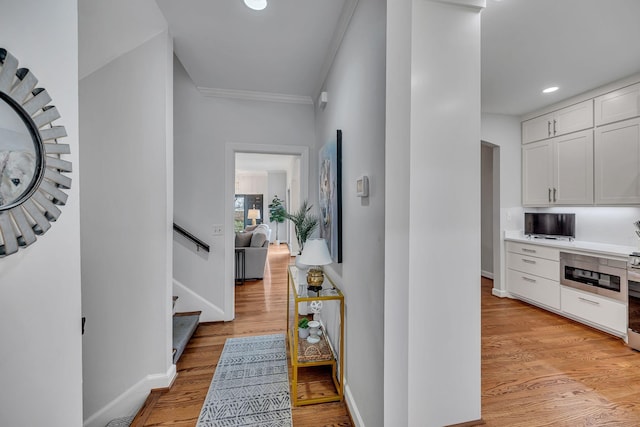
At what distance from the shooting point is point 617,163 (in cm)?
275

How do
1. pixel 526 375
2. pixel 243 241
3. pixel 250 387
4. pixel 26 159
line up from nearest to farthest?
pixel 26 159, pixel 250 387, pixel 526 375, pixel 243 241

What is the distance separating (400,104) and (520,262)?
3524 millimetres

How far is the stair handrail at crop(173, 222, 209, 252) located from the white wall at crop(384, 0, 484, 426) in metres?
2.36

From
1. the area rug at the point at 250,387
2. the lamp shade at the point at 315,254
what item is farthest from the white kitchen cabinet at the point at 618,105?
the area rug at the point at 250,387

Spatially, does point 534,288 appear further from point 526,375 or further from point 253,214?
point 253,214

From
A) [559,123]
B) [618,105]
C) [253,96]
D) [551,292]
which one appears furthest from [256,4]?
[551,292]

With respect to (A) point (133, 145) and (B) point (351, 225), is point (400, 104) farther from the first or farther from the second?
(A) point (133, 145)

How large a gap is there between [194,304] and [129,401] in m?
1.15

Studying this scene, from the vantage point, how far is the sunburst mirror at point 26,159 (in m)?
0.73

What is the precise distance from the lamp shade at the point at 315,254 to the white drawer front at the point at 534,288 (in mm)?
3132

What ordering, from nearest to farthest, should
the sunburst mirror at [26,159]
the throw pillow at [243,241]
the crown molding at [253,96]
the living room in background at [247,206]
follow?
the sunburst mirror at [26,159] < the crown molding at [253,96] < the throw pillow at [243,241] < the living room in background at [247,206]

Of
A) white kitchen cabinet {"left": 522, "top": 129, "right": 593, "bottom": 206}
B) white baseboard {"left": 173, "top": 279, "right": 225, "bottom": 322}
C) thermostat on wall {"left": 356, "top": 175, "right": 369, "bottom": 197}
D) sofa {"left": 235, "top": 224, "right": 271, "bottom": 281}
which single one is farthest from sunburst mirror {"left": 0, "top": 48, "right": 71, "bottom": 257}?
white kitchen cabinet {"left": 522, "top": 129, "right": 593, "bottom": 206}

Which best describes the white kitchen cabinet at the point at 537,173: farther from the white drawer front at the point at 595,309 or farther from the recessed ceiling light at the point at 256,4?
the recessed ceiling light at the point at 256,4

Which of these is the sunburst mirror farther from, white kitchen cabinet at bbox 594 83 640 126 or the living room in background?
the living room in background
